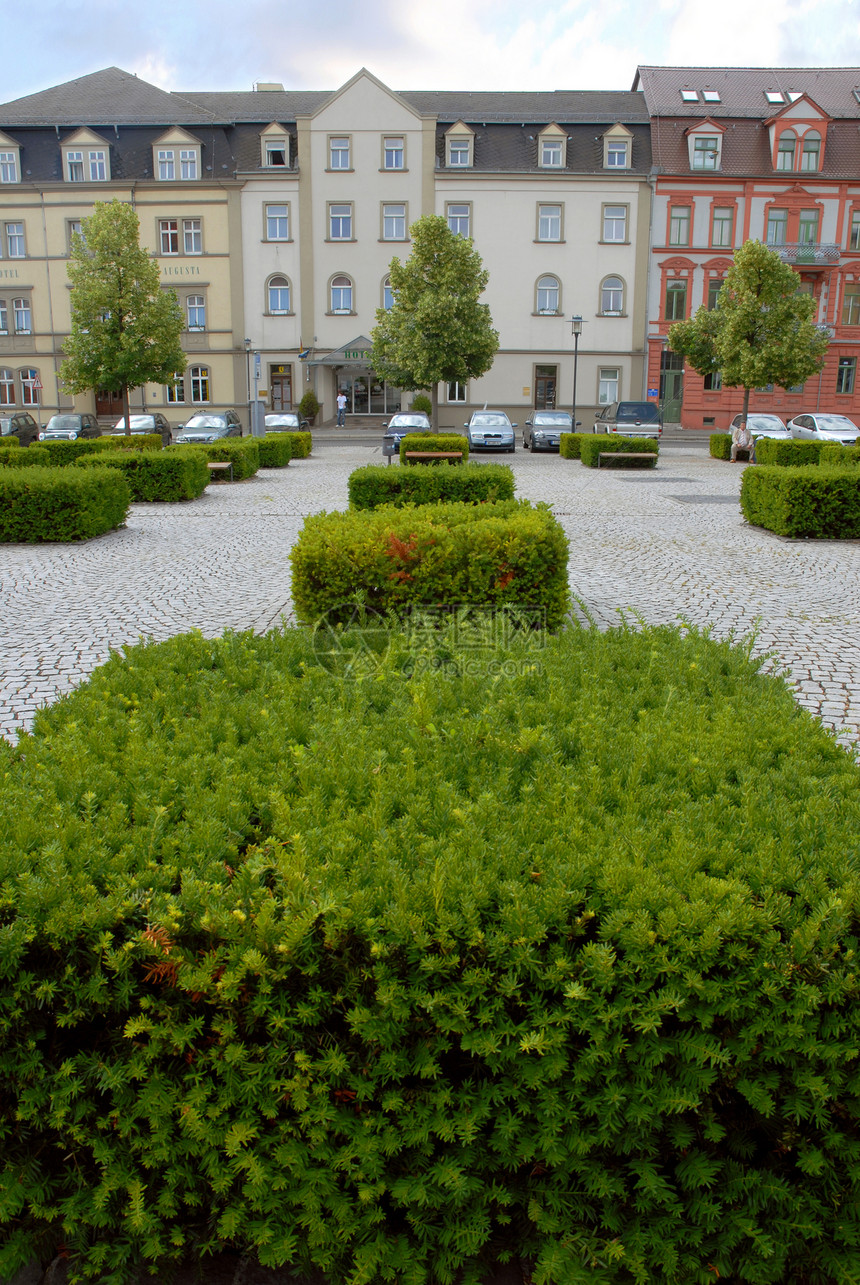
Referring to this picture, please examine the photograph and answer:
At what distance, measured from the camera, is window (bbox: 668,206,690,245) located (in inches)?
1806

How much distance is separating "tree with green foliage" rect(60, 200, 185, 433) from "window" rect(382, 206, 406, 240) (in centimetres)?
1605

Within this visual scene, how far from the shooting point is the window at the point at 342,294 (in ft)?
152

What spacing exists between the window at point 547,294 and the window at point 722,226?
25.8 feet

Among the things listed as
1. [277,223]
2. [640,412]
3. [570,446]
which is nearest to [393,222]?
[277,223]

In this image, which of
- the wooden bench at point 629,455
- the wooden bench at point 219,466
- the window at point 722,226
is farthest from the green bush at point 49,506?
the window at point 722,226

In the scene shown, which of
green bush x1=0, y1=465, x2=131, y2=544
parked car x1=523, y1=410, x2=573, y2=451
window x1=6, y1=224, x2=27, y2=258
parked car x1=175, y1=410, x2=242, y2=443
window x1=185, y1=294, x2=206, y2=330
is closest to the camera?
green bush x1=0, y1=465, x2=131, y2=544

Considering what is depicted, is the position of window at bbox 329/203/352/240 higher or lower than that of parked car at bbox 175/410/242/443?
higher

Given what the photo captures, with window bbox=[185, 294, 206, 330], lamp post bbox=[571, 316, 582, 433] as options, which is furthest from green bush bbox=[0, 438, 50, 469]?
window bbox=[185, 294, 206, 330]

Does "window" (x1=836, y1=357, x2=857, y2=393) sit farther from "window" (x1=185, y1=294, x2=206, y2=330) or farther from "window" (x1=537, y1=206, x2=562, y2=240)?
"window" (x1=185, y1=294, x2=206, y2=330)

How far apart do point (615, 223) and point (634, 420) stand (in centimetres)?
1813

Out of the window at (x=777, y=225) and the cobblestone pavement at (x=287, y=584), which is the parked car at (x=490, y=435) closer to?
the cobblestone pavement at (x=287, y=584)

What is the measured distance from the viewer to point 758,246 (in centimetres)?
3291

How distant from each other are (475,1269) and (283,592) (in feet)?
26.7

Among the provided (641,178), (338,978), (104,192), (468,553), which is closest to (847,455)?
(468,553)
